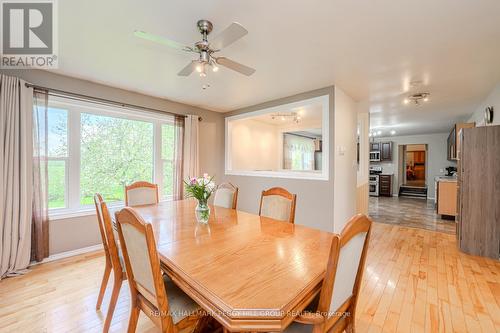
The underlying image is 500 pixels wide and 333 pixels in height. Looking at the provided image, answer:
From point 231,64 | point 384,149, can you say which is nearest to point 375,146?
point 384,149

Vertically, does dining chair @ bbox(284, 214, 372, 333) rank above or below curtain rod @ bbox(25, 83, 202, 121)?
below

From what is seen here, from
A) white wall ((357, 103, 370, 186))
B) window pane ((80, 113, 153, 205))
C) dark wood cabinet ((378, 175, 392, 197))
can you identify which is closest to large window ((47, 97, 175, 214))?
window pane ((80, 113, 153, 205))

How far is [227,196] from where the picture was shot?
2723mm

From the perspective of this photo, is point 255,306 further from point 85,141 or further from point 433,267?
point 85,141

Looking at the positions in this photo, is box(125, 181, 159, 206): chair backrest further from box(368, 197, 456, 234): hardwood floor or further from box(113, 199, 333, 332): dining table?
box(368, 197, 456, 234): hardwood floor

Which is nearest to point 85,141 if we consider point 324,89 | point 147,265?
point 147,265

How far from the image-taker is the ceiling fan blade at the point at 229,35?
1.39m

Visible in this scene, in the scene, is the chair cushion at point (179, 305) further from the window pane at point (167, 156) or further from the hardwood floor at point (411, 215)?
the hardwood floor at point (411, 215)

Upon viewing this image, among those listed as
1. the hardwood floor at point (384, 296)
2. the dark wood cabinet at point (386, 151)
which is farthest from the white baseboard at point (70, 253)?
the dark wood cabinet at point (386, 151)

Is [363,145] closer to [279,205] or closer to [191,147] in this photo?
[279,205]

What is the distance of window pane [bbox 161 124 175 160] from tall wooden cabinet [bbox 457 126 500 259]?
4.49 meters

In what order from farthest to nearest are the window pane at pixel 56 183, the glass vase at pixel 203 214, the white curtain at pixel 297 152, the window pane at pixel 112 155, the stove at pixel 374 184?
1. the stove at pixel 374 184
2. the white curtain at pixel 297 152
3. the window pane at pixel 112 155
4. the window pane at pixel 56 183
5. the glass vase at pixel 203 214

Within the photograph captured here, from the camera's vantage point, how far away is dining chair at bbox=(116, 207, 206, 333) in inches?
40.5

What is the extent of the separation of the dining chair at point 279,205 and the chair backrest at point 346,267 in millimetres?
921
